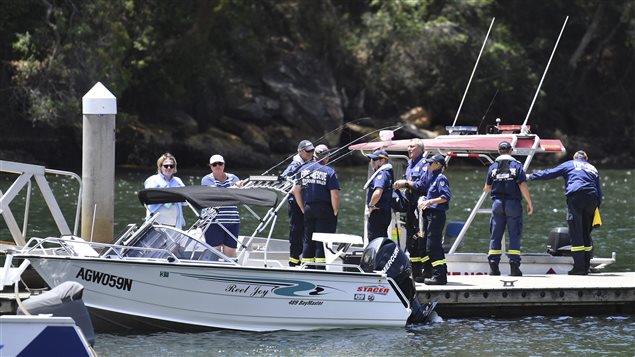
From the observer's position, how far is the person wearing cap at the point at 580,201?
53.3ft

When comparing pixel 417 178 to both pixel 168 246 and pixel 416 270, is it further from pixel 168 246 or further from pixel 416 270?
pixel 168 246

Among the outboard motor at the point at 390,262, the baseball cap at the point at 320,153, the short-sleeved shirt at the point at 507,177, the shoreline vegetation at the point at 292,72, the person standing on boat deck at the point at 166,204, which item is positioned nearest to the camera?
the outboard motor at the point at 390,262

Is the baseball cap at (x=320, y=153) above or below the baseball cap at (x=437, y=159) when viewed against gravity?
above

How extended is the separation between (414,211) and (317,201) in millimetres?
1456

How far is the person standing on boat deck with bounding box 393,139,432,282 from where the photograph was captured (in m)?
15.3

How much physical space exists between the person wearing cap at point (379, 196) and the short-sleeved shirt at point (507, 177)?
57.8 inches

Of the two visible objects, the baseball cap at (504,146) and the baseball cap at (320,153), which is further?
the baseball cap at (504,146)

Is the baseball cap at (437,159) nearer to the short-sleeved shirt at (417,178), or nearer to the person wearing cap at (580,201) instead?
the short-sleeved shirt at (417,178)

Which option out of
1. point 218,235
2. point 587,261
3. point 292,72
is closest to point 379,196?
point 218,235

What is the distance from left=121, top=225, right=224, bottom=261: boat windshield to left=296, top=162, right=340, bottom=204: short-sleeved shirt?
5.35 feet

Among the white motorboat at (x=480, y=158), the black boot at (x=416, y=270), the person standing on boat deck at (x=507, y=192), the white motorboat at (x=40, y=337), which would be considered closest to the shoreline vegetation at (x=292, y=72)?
the white motorboat at (x=480, y=158)

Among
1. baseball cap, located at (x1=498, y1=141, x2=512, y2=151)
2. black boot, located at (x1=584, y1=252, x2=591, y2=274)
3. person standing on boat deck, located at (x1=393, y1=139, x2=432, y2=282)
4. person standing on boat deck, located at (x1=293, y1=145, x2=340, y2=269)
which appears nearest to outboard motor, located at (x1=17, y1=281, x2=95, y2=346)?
person standing on boat deck, located at (x1=293, y1=145, x2=340, y2=269)

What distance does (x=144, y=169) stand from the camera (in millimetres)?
46500

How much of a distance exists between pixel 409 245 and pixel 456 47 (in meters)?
40.8
